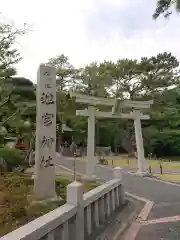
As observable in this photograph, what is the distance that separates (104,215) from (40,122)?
2488 mm

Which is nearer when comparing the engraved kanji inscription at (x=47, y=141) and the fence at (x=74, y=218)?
the fence at (x=74, y=218)

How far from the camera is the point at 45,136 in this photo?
717 cm

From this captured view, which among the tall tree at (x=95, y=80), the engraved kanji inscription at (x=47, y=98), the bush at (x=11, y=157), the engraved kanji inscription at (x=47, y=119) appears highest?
the tall tree at (x=95, y=80)

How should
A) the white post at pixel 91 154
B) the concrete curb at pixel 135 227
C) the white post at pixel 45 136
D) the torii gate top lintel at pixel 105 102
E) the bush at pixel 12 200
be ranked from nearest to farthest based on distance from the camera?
1. the bush at pixel 12 200
2. the concrete curb at pixel 135 227
3. the white post at pixel 45 136
4. the white post at pixel 91 154
5. the torii gate top lintel at pixel 105 102

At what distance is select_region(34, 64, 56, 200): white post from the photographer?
6.96 m

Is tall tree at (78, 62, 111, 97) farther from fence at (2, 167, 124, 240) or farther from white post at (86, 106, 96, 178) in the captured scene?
fence at (2, 167, 124, 240)

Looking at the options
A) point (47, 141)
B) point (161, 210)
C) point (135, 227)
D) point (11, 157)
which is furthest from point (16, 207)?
point (11, 157)

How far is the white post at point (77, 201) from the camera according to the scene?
15.2 ft

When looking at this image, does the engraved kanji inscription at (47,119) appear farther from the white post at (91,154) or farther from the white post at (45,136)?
the white post at (91,154)

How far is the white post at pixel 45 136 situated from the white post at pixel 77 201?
2.06 metres

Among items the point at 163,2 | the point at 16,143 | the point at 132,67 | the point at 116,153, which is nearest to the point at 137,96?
the point at 132,67

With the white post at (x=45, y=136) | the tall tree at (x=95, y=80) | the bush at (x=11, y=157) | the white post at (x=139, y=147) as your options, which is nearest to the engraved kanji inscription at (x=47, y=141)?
the white post at (x=45, y=136)

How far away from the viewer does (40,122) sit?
7.12 meters

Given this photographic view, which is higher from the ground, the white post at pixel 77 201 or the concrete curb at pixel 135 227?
the white post at pixel 77 201
